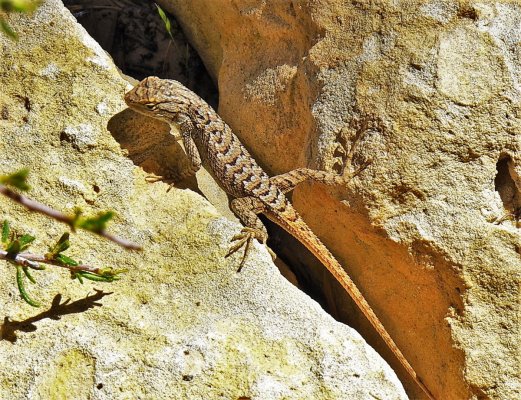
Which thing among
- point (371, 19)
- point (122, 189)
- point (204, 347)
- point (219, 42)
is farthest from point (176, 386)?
point (219, 42)

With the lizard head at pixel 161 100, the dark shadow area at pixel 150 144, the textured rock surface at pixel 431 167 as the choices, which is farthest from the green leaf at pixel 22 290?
the textured rock surface at pixel 431 167

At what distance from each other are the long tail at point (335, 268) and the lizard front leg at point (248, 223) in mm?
107

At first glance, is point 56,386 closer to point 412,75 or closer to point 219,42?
point 412,75

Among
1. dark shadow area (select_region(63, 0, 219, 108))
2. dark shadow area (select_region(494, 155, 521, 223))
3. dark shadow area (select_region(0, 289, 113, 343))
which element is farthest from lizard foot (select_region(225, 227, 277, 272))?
dark shadow area (select_region(63, 0, 219, 108))

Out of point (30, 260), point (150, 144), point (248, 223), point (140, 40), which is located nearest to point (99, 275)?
point (30, 260)

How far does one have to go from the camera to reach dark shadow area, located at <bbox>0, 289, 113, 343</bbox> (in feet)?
10.9

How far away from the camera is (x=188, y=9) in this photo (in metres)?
5.28

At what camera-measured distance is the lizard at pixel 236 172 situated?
4105 mm

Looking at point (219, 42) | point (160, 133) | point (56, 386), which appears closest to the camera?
point (56, 386)

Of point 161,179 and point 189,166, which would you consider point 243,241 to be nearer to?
point 161,179

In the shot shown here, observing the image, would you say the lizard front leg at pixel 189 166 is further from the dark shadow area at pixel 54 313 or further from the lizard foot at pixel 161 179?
the dark shadow area at pixel 54 313

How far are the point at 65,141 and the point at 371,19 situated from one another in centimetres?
203

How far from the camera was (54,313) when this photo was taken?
342 cm

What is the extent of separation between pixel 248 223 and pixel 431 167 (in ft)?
4.26
